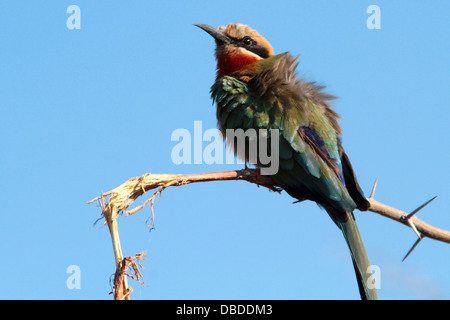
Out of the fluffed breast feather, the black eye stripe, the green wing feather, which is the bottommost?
the green wing feather

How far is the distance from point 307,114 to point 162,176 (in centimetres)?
142

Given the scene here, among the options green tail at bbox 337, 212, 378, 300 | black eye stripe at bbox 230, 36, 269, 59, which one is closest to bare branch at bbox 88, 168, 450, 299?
green tail at bbox 337, 212, 378, 300

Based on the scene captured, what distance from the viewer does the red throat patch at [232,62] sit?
4827 mm

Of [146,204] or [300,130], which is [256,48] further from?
[146,204]

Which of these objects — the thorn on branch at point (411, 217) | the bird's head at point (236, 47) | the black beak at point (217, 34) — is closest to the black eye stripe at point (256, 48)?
the bird's head at point (236, 47)

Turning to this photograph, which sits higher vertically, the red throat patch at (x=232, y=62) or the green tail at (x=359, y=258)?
the red throat patch at (x=232, y=62)

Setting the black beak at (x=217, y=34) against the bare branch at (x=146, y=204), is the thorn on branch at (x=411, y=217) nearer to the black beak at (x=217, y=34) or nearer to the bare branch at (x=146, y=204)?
the bare branch at (x=146, y=204)

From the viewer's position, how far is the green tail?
356 cm

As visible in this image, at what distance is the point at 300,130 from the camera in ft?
13.2

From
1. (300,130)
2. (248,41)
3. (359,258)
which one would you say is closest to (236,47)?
(248,41)

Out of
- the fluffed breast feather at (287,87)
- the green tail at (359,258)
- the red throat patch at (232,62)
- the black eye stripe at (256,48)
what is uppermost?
the black eye stripe at (256,48)

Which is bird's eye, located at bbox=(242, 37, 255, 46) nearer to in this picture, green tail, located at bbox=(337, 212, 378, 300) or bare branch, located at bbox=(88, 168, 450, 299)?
bare branch, located at bbox=(88, 168, 450, 299)

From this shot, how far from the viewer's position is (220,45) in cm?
521
